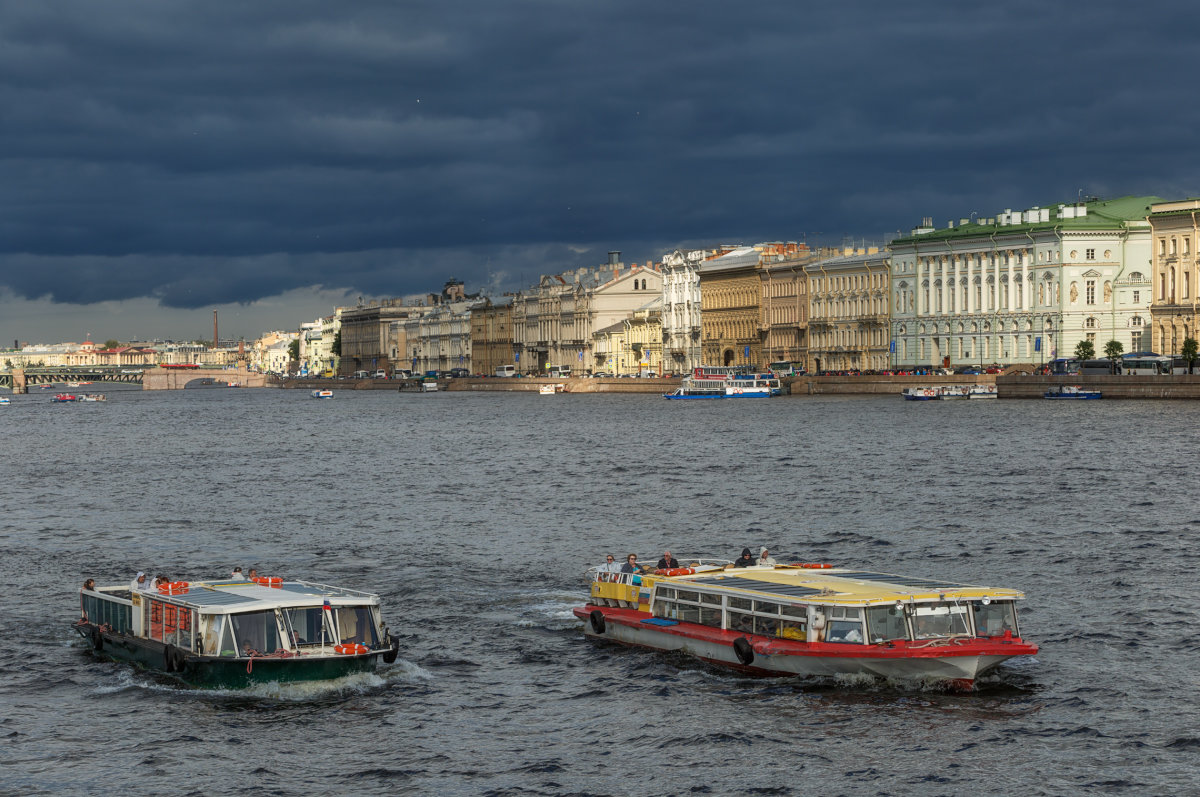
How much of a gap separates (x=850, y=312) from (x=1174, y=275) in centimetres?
3195

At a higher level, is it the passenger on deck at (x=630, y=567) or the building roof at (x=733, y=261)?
the building roof at (x=733, y=261)

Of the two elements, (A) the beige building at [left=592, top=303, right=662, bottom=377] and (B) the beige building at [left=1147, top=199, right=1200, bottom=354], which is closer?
(B) the beige building at [left=1147, top=199, right=1200, bottom=354]

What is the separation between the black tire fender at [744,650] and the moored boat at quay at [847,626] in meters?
0.01

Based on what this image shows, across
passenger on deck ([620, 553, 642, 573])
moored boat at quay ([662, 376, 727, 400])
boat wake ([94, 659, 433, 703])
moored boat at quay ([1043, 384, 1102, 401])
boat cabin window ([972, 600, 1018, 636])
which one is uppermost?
moored boat at quay ([662, 376, 727, 400])

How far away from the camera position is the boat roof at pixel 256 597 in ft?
69.6

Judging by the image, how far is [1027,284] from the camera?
10919 cm

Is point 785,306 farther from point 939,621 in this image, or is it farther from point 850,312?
point 939,621

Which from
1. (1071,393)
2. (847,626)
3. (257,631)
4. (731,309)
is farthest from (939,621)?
(731,309)

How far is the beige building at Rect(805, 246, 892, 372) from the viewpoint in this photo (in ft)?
412

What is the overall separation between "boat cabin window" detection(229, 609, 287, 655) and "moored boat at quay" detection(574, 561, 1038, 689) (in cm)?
516

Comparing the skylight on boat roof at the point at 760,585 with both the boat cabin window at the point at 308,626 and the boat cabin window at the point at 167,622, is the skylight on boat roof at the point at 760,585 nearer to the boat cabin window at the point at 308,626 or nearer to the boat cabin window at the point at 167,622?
the boat cabin window at the point at 308,626

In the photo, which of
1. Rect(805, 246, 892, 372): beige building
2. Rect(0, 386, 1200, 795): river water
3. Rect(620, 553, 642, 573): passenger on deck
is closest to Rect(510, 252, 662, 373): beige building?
Rect(805, 246, 892, 372): beige building

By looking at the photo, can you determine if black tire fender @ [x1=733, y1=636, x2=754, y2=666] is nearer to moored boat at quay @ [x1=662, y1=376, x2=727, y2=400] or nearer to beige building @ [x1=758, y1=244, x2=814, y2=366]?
moored boat at quay @ [x1=662, y1=376, x2=727, y2=400]

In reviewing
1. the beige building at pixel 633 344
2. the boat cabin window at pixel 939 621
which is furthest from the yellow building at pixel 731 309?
the boat cabin window at pixel 939 621
